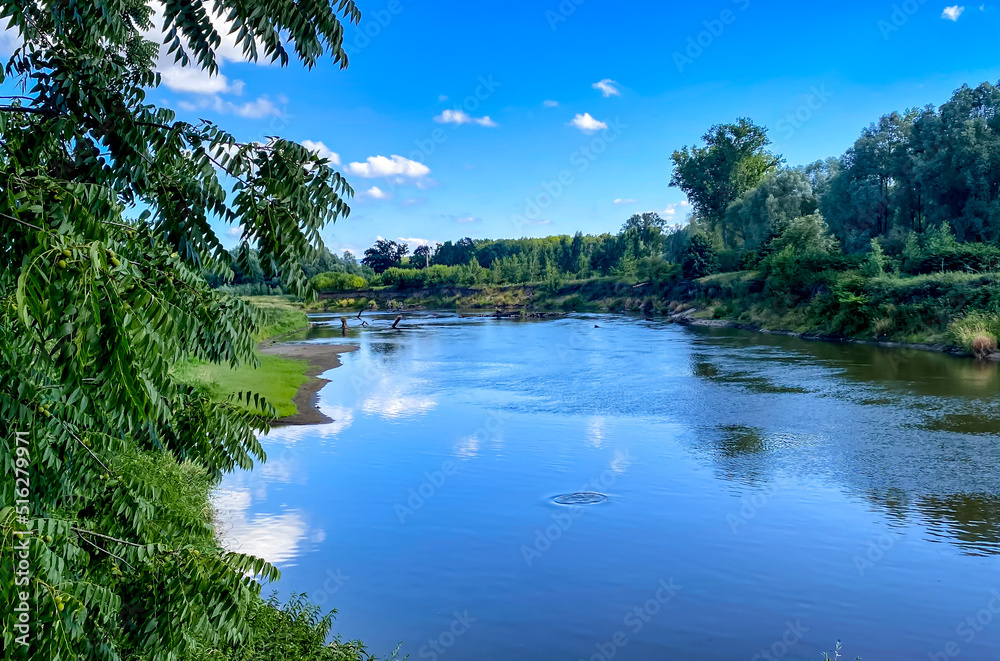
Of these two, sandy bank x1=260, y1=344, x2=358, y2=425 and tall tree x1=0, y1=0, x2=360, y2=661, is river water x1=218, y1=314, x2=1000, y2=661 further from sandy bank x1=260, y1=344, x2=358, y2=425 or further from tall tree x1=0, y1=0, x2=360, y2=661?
tall tree x1=0, y1=0, x2=360, y2=661

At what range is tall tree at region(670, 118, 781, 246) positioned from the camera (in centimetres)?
10812

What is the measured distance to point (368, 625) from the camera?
1274 cm

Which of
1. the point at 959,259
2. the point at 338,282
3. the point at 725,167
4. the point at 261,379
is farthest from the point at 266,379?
the point at 338,282

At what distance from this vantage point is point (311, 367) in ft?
159

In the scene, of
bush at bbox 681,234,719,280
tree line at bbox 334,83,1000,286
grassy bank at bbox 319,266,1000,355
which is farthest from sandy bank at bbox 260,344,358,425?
bush at bbox 681,234,719,280

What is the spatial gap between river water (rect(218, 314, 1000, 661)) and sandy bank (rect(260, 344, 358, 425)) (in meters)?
1.16

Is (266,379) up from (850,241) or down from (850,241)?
down

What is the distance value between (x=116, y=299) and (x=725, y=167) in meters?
113

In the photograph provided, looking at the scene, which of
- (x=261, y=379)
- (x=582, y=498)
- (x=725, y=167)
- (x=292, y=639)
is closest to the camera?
(x=292, y=639)

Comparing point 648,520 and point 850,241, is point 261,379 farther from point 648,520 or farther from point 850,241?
point 850,241

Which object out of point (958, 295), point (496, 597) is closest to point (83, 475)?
point (496, 597)

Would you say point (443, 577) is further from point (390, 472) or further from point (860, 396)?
point (860, 396)

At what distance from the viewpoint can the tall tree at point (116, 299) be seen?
4.00 meters

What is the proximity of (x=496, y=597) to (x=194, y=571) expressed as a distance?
9.32 m
